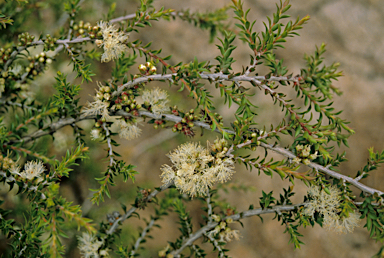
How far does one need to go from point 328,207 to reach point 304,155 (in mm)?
144

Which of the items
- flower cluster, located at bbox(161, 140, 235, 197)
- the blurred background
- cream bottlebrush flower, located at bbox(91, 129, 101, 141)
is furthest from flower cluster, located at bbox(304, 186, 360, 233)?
the blurred background

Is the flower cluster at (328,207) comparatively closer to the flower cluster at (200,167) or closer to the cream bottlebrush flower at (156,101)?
the flower cluster at (200,167)

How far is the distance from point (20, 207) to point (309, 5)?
85.7 inches

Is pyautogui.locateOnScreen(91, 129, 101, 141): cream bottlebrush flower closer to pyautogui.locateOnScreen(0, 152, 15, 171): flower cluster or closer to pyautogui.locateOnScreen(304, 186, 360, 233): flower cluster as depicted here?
pyautogui.locateOnScreen(0, 152, 15, 171): flower cluster

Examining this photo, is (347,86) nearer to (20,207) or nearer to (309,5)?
(309,5)

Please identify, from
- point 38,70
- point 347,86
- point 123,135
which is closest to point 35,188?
point 123,135

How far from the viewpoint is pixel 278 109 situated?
1.97 metres

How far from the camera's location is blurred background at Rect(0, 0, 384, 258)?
173 cm

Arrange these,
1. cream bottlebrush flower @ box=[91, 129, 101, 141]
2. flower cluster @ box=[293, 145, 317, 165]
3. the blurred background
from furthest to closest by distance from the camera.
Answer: the blurred background
cream bottlebrush flower @ box=[91, 129, 101, 141]
flower cluster @ box=[293, 145, 317, 165]

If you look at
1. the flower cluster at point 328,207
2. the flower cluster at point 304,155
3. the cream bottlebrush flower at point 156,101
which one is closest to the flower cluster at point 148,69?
the cream bottlebrush flower at point 156,101

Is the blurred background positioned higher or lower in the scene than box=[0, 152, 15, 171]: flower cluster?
higher

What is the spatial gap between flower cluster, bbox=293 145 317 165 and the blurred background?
1127 mm

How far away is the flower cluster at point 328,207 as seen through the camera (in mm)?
626

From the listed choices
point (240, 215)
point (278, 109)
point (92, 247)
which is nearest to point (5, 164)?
point (92, 247)
